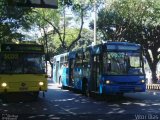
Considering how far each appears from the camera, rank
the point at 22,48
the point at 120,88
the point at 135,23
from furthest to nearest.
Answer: the point at 135,23 → the point at 22,48 → the point at 120,88

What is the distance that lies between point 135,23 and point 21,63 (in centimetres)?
1861

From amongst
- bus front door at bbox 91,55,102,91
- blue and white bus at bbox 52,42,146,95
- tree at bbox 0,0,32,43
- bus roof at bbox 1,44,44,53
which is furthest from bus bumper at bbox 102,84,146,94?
tree at bbox 0,0,32,43

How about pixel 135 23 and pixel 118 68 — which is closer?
pixel 118 68

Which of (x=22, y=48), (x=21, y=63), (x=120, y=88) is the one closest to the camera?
(x=21, y=63)

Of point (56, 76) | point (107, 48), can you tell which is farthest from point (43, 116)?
point (56, 76)

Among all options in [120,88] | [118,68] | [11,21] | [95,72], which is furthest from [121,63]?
[11,21]

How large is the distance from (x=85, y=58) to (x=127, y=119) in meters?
10.5

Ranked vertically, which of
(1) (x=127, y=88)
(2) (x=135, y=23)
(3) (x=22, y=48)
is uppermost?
(2) (x=135, y=23)

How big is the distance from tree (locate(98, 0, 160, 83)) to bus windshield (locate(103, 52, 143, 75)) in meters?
14.6

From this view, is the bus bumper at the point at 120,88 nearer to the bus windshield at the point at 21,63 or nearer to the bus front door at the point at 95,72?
the bus front door at the point at 95,72

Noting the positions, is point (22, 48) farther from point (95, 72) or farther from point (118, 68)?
point (118, 68)

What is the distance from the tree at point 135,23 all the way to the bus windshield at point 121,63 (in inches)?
576

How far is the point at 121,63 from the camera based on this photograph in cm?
1933

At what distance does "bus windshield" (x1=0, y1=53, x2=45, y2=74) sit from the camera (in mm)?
18875
